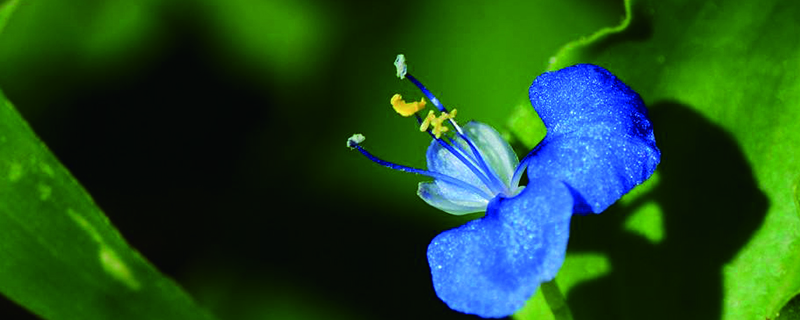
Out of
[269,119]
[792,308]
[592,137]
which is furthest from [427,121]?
[269,119]

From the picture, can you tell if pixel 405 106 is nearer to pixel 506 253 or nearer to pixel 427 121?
pixel 427 121

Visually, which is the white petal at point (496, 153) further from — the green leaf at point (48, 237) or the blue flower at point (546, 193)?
the green leaf at point (48, 237)

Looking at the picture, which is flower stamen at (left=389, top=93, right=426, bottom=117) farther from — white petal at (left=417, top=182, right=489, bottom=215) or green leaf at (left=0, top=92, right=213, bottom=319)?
green leaf at (left=0, top=92, right=213, bottom=319)

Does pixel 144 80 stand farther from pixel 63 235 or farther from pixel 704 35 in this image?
pixel 704 35

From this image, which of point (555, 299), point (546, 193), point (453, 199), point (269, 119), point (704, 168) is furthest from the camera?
point (269, 119)

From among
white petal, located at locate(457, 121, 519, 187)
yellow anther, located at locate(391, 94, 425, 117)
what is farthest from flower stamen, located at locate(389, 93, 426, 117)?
white petal, located at locate(457, 121, 519, 187)

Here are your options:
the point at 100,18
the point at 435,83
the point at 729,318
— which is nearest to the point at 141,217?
the point at 100,18
